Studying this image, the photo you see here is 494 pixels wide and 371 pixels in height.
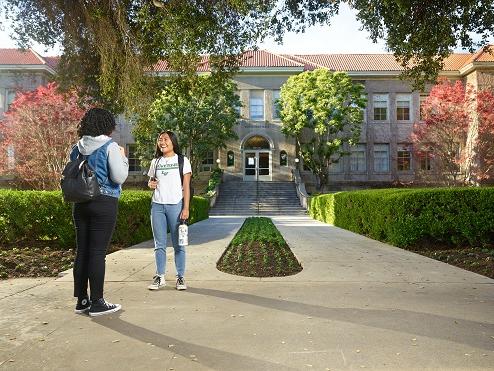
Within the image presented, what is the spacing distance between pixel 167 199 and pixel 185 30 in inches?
163

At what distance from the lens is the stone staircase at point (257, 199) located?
2933 centimetres

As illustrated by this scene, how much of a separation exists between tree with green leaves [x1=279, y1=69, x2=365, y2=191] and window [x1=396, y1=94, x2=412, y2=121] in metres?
6.49

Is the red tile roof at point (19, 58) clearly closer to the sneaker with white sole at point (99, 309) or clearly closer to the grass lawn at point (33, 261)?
the grass lawn at point (33, 261)

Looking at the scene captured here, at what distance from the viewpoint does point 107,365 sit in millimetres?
2852

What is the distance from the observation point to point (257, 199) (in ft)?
103

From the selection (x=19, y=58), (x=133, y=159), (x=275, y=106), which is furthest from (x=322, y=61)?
(x=19, y=58)

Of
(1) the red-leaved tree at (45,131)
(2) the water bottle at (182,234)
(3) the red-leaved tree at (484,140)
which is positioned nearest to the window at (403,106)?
(3) the red-leaved tree at (484,140)

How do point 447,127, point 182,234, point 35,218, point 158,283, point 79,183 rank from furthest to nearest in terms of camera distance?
point 447,127 → point 35,218 → point 158,283 → point 182,234 → point 79,183

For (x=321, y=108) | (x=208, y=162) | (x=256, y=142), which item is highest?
(x=321, y=108)

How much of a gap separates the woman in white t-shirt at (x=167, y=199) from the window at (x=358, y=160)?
1339 inches

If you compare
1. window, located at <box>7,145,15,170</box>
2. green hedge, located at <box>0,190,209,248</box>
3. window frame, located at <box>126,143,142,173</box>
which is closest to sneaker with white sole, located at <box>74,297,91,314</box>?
green hedge, located at <box>0,190,209,248</box>

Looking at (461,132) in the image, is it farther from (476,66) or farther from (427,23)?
(427,23)

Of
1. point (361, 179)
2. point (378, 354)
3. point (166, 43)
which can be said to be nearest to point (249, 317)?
point (378, 354)

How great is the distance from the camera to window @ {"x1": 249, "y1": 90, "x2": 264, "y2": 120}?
3712 cm
